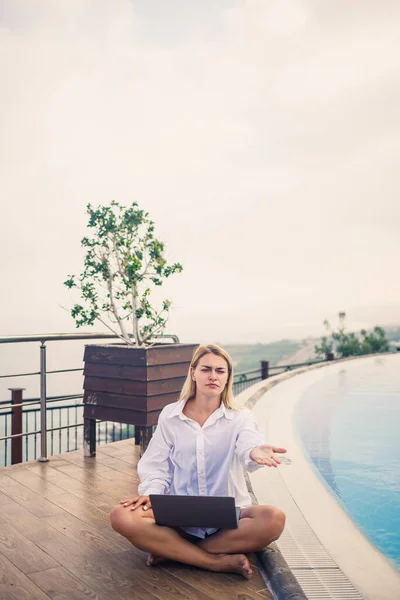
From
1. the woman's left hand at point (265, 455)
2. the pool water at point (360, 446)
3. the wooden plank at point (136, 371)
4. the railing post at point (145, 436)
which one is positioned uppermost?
the wooden plank at point (136, 371)

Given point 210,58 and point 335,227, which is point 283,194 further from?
point 210,58

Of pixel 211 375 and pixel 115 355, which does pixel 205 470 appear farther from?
pixel 115 355

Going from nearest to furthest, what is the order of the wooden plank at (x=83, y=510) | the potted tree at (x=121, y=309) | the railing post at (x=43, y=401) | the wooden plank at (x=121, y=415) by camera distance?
the wooden plank at (x=83, y=510) < the wooden plank at (x=121, y=415) < the potted tree at (x=121, y=309) < the railing post at (x=43, y=401)

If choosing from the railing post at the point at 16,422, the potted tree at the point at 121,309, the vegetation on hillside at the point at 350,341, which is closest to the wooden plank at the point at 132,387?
the potted tree at the point at 121,309

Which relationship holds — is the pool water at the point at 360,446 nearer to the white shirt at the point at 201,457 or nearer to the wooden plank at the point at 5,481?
the white shirt at the point at 201,457

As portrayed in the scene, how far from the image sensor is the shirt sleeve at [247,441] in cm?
221

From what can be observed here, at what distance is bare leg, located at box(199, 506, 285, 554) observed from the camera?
7.03 feet

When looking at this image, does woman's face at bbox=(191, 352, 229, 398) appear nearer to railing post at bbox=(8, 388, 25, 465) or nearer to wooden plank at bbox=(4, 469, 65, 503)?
wooden plank at bbox=(4, 469, 65, 503)

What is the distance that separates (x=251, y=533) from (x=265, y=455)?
12.7 inches

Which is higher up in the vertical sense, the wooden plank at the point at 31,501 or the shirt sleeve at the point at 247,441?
the shirt sleeve at the point at 247,441

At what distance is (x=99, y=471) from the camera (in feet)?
12.3

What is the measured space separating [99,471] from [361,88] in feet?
38.3

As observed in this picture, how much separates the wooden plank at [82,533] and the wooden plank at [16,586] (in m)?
0.37

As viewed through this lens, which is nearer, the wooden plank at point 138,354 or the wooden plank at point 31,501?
the wooden plank at point 31,501
